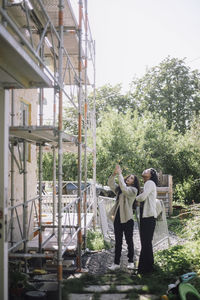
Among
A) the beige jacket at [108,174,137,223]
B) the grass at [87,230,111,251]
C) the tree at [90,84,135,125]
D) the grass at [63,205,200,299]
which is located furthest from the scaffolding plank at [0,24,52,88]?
the tree at [90,84,135,125]

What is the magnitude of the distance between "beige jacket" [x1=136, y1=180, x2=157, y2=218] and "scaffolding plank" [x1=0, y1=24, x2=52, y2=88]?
9.44 ft

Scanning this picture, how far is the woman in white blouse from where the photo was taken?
19.5 ft

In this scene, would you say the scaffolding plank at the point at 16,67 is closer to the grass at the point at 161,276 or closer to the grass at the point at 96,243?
the grass at the point at 161,276

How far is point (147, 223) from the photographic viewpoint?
19.7ft

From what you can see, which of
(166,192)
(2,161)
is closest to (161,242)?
(2,161)

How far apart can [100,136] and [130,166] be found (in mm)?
1926

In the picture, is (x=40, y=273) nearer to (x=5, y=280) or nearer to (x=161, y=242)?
(x=5, y=280)

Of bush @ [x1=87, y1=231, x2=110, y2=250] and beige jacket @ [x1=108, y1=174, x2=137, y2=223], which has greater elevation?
beige jacket @ [x1=108, y1=174, x2=137, y2=223]

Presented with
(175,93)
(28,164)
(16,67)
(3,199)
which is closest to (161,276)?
(3,199)

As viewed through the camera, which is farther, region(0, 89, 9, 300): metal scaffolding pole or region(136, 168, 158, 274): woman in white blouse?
region(136, 168, 158, 274): woman in white blouse

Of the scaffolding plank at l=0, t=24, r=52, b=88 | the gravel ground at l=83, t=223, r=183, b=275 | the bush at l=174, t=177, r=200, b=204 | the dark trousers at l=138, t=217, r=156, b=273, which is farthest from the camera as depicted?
the bush at l=174, t=177, r=200, b=204

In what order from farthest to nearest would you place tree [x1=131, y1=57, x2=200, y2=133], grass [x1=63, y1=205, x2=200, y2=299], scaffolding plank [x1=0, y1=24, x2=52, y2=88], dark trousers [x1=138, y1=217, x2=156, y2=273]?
tree [x1=131, y1=57, x2=200, y2=133] → dark trousers [x1=138, y1=217, x2=156, y2=273] → grass [x1=63, y1=205, x2=200, y2=299] → scaffolding plank [x1=0, y1=24, x2=52, y2=88]

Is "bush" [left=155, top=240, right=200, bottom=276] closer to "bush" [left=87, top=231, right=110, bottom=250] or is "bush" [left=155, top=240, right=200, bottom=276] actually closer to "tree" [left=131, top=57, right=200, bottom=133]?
"bush" [left=87, top=231, right=110, bottom=250]

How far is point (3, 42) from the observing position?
2736mm
